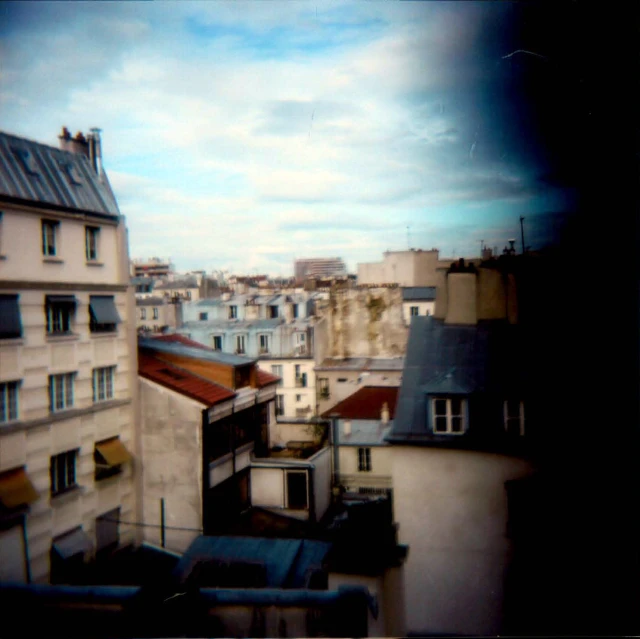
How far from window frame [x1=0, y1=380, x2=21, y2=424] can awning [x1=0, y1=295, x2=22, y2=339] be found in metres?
0.20

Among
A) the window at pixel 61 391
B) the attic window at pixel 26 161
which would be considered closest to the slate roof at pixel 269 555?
the window at pixel 61 391

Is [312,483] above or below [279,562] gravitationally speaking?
above

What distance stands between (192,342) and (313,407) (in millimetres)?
666

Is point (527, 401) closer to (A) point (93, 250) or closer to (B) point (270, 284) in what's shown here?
(B) point (270, 284)

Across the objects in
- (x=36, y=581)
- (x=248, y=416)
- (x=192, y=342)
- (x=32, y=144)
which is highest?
(x=32, y=144)

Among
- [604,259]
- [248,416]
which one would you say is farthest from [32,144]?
[604,259]

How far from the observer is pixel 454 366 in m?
2.28

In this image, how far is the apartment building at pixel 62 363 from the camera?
86.3 inches

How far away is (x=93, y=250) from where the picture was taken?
2.36 m

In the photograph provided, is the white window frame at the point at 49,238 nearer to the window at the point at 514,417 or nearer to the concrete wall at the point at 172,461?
the concrete wall at the point at 172,461

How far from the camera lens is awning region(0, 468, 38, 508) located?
2201 millimetres

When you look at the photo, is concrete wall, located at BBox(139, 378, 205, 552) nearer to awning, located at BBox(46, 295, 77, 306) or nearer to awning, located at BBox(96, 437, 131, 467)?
awning, located at BBox(96, 437, 131, 467)

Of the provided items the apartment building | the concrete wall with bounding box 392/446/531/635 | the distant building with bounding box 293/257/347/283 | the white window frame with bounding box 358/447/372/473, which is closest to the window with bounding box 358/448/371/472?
the white window frame with bounding box 358/447/372/473

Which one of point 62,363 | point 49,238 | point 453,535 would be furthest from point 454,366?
point 49,238
